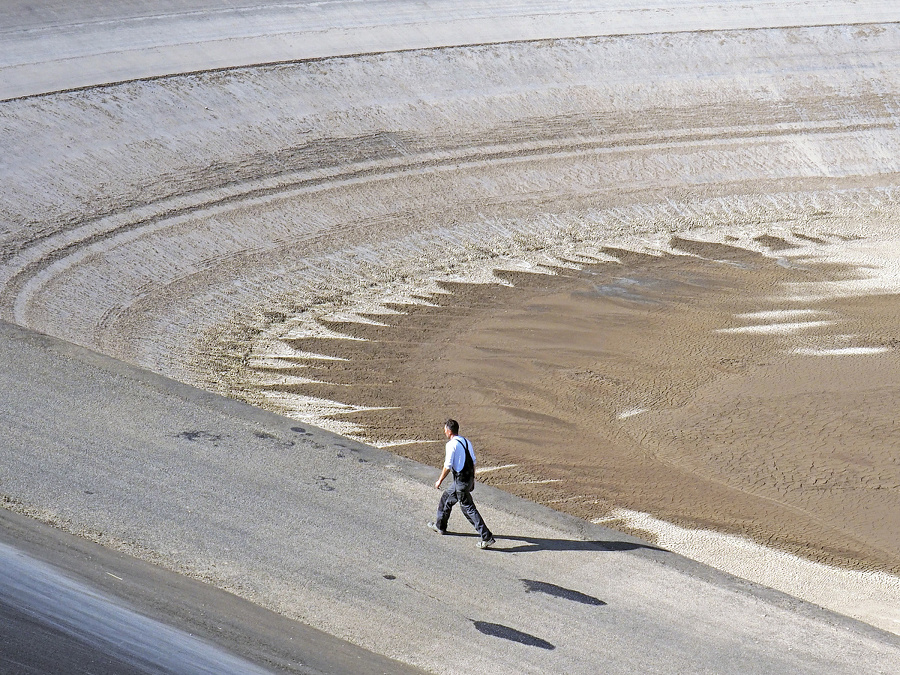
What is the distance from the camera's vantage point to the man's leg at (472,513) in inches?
371

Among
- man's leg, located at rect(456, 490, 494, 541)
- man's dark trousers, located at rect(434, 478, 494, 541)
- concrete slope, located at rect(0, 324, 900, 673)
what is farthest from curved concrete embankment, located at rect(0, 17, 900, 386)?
man's leg, located at rect(456, 490, 494, 541)

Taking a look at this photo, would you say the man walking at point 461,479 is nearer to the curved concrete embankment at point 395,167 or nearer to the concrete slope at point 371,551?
the concrete slope at point 371,551

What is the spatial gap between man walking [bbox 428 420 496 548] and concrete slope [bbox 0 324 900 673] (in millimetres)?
255

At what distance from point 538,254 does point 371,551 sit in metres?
11.5

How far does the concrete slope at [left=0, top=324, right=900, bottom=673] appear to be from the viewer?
8352 millimetres

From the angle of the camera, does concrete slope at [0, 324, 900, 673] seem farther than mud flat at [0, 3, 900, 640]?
No

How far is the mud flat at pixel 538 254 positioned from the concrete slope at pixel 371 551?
2114 millimetres

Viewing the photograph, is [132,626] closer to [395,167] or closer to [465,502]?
[465,502]

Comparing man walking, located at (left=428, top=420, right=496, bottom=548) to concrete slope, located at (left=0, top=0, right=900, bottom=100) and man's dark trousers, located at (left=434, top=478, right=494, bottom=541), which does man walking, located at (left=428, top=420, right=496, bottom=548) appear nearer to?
man's dark trousers, located at (left=434, top=478, right=494, bottom=541)

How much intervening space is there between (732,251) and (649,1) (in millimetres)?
10534

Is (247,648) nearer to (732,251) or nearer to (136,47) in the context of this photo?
(732,251)

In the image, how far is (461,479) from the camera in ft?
30.8

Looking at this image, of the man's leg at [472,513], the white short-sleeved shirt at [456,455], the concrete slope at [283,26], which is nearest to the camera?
the white short-sleeved shirt at [456,455]

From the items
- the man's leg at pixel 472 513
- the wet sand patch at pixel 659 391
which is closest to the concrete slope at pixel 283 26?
the wet sand patch at pixel 659 391
